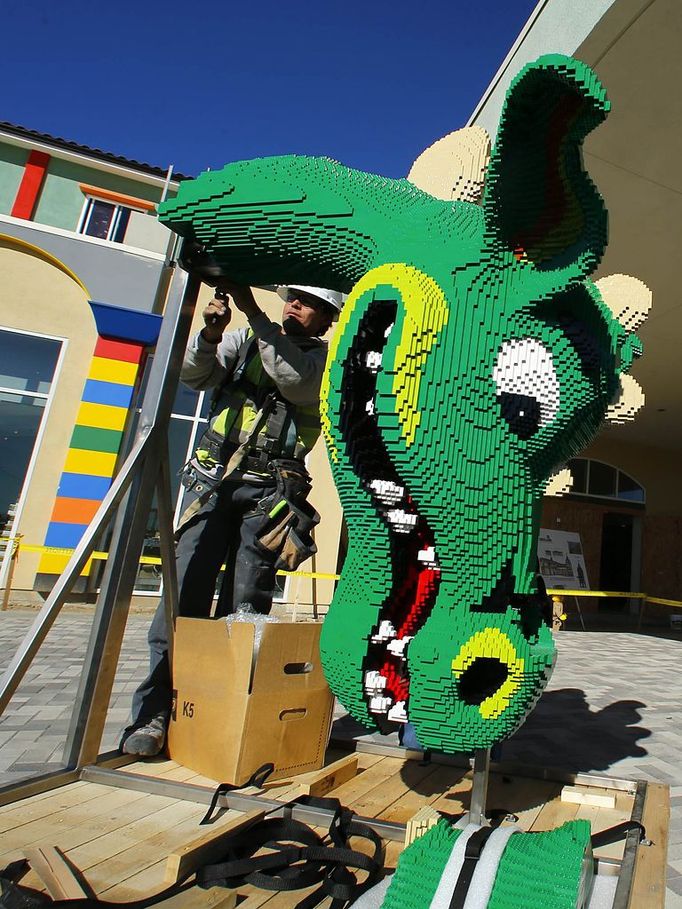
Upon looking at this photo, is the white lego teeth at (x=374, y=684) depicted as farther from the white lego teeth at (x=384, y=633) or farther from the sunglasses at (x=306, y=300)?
the sunglasses at (x=306, y=300)

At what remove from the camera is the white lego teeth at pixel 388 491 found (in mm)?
933

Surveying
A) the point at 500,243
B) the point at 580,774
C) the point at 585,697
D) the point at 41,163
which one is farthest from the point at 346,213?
the point at 41,163

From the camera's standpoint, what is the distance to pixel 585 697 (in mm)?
4148

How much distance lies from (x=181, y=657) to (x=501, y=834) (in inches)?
48.2

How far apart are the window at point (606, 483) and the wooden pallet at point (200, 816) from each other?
39.7 ft

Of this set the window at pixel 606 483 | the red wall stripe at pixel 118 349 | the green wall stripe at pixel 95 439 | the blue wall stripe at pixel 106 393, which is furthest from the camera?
the window at pixel 606 483

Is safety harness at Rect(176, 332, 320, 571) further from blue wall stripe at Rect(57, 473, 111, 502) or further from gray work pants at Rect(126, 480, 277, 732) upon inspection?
blue wall stripe at Rect(57, 473, 111, 502)

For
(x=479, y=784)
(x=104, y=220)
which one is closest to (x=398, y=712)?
(x=479, y=784)

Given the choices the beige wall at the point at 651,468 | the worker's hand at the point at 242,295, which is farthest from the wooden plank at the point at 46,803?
the beige wall at the point at 651,468

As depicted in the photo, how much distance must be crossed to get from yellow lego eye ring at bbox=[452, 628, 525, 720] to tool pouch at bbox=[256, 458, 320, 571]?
3.41ft

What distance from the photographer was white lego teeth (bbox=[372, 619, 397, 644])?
2.96 feet

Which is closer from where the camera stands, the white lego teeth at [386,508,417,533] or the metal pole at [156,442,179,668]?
the white lego teeth at [386,508,417,533]

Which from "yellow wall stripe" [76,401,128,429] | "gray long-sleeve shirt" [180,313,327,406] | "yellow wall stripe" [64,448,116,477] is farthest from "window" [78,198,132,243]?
"gray long-sleeve shirt" [180,313,327,406]

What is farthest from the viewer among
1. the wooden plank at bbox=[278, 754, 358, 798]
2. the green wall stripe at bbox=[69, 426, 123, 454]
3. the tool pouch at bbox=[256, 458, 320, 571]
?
the green wall stripe at bbox=[69, 426, 123, 454]
